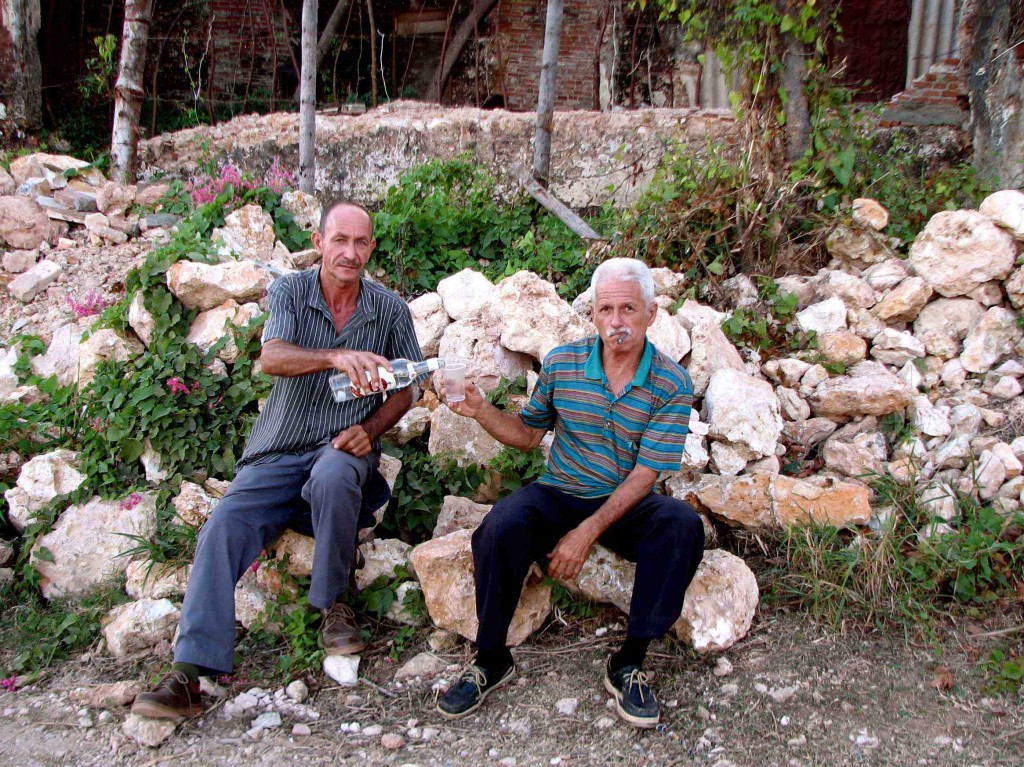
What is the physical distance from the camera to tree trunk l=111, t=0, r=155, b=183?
6.28m

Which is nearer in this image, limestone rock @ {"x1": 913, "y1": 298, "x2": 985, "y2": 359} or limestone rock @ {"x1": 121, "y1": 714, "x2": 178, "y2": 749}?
limestone rock @ {"x1": 121, "y1": 714, "x2": 178, "y2": 749}

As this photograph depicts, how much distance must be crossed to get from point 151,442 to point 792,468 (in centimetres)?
293

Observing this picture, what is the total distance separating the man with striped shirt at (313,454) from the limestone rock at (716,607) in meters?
1.21

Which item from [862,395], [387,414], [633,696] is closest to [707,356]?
[862,395]

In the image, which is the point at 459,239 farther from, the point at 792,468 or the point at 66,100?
the point at 66,100

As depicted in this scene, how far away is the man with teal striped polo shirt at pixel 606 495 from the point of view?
106 inches

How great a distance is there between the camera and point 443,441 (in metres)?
3.75

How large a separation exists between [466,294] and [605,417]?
5.76 ft

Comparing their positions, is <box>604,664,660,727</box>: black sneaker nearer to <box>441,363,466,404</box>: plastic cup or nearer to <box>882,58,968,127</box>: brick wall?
<box>441,363,466,404</box>: plastic cup

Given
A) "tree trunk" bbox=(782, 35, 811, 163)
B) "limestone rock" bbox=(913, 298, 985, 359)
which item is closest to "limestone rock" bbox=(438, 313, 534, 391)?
"limestone rock" bbox=(913, 298, 985, 359)

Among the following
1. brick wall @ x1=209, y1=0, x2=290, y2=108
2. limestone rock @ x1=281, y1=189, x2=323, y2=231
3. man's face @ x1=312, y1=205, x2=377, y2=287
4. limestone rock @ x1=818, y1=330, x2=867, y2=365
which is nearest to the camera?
man's face @ x1=312, y1=205, x2=377, y2=287

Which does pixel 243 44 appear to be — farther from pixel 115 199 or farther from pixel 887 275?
pixel 887 275

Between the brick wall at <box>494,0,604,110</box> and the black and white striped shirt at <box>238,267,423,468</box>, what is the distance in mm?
6894

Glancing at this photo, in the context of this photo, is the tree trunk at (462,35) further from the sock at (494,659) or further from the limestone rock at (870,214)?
the sock at (494,659)
